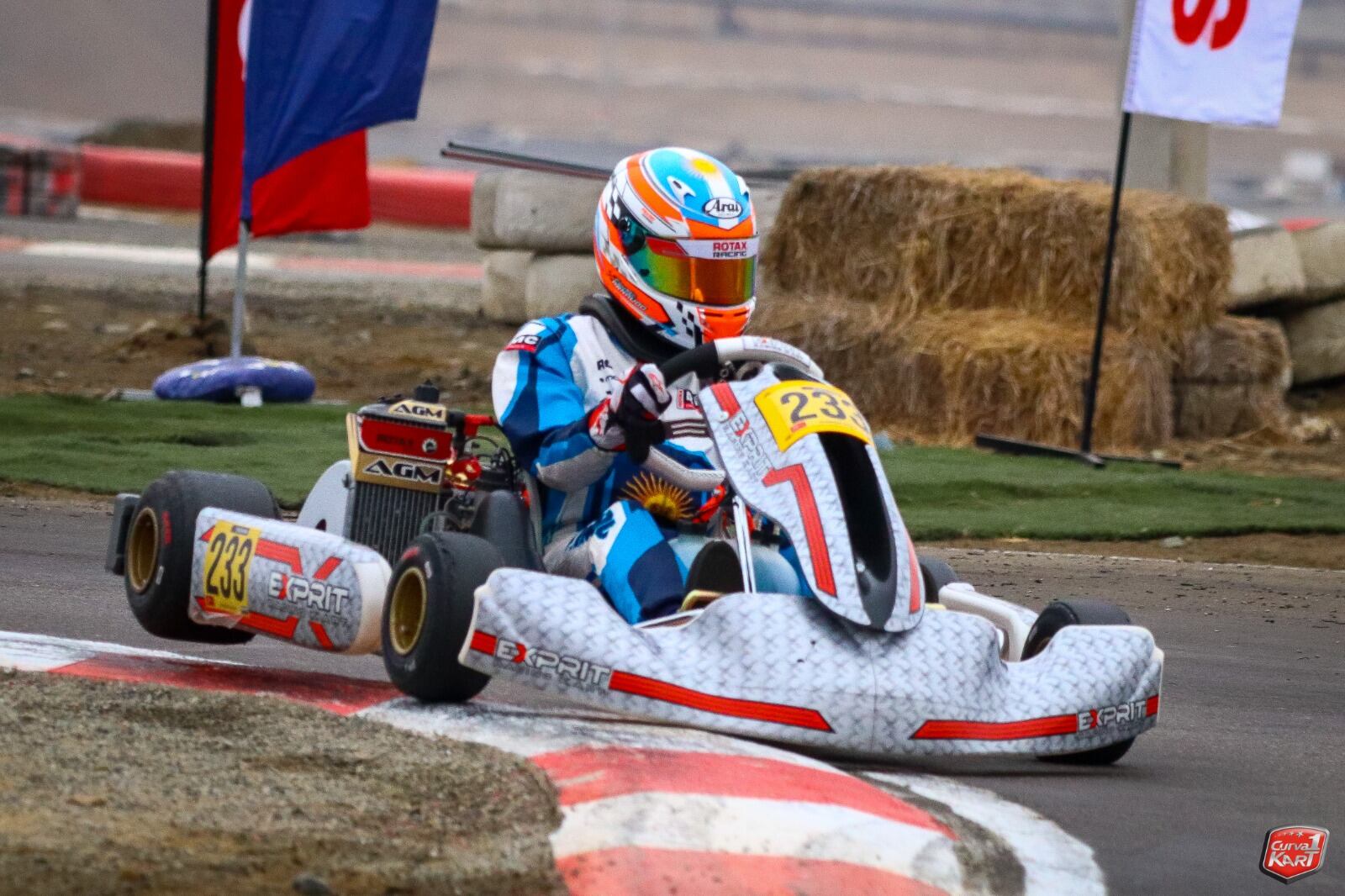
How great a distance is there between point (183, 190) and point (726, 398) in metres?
18.9

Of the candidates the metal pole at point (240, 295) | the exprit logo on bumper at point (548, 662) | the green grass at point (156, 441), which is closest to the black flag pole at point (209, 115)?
the metal pole at point (240, 295)

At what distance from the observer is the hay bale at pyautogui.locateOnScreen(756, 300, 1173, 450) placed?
31.7 feet

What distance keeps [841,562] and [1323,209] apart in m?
23.1

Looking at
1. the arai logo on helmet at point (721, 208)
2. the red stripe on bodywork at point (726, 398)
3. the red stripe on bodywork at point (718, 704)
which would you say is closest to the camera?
the red stripe on bodywork at point (718, 704)

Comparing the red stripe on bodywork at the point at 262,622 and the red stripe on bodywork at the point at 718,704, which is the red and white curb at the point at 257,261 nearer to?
the red stripe on bodywork at the point at 262,622

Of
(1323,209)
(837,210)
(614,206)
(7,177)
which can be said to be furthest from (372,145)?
(614,206)

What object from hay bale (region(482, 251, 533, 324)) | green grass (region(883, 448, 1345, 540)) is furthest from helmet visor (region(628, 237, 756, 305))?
hay bale (region(482, 251, 533, 324))

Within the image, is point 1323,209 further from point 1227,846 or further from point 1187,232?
point 1227,846

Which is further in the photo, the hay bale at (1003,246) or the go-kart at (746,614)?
the hay bale at (1003,246)

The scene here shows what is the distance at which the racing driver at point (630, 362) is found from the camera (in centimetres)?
403

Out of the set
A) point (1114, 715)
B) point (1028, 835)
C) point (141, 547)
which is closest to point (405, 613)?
point (141, 547)

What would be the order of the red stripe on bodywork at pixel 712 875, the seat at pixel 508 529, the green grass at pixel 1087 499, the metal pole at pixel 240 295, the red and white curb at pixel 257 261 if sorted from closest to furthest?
1. the red stripe on bodywork at pixel 712 875
2. the seat at pixel 508 529
3. the green grass at pixel 1087 499
4. the metal pole at pixel 240 295
5. the red and white curb at pixel 257 261

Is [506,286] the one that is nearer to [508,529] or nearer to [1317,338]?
[1317,338]

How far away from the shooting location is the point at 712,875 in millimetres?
2871
